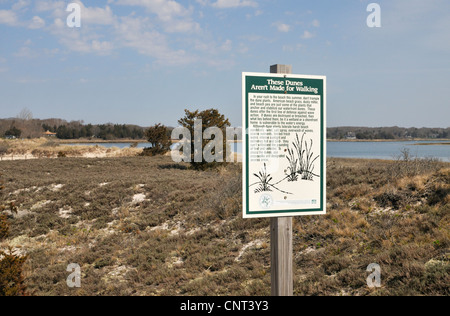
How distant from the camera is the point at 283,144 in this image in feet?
15.7

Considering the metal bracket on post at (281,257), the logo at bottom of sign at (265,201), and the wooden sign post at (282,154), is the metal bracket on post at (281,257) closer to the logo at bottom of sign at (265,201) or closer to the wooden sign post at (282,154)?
the wooden sign post at (282,154)

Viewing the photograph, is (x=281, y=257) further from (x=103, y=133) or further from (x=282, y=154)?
(x=103, y=133)

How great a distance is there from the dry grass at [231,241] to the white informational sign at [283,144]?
2756mm

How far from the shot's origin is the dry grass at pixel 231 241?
6.92m

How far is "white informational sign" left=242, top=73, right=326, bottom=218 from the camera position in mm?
4621

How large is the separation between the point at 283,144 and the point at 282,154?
14cm

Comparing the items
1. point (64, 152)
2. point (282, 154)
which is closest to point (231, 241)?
point (282, 154)

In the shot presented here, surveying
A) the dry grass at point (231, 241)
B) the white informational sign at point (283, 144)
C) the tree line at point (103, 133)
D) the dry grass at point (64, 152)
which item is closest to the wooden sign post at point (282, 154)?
the white informational sign at point (283, 144)

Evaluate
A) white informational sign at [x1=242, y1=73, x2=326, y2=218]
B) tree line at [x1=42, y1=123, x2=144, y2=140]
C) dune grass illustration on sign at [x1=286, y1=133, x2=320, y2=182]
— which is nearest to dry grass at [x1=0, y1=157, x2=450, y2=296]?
white informational sign at [x1=242, y1=73, x2=326, y2=218]

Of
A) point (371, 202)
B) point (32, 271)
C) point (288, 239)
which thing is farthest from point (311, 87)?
point (32, 271)

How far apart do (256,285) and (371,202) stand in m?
5.04

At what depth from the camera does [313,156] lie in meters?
4.94

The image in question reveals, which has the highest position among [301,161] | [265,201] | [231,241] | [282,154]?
[282,154]

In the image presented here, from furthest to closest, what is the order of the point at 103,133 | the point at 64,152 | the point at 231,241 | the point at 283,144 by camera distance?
the point at 103,133 < the point at 64,152 < the point at 231,241 < the point at 283,144
